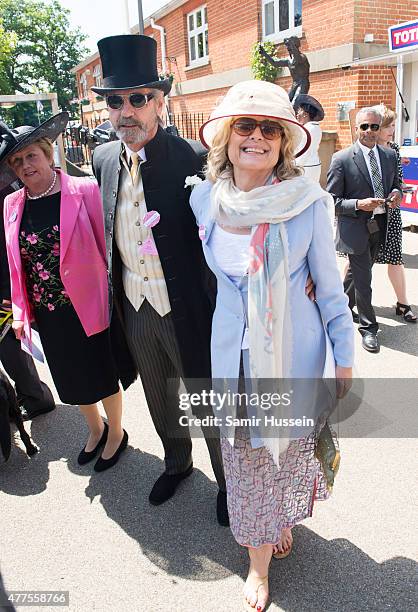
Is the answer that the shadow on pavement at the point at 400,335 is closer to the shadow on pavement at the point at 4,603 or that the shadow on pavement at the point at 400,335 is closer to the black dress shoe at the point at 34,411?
the black dress shoe at the point at 34,411

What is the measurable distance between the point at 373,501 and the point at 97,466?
1.52 metres

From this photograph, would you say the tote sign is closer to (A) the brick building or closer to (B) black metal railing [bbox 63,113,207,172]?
(A) the brick building

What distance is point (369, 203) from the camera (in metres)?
3.88

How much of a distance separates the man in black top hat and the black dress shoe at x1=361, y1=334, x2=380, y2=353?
6.91ft

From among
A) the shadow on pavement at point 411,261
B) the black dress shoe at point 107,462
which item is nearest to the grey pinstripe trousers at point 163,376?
the black dress shoe at point 107,462

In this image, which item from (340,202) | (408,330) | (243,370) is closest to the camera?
(243,370)

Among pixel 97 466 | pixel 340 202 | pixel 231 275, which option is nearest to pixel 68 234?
pixel 231 275

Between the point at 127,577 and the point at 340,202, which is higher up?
the point at 340,202

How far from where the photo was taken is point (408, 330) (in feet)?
14.4

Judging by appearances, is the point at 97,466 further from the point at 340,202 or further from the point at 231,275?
the point at 340,202

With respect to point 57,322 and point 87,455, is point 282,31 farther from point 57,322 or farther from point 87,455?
point 87,455

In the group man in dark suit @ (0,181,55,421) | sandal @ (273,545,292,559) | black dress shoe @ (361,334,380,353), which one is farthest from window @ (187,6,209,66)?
sandal @ (273,545,292,559)

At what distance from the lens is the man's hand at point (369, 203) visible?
389cm

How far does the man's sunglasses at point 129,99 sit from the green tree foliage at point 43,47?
140 feet
